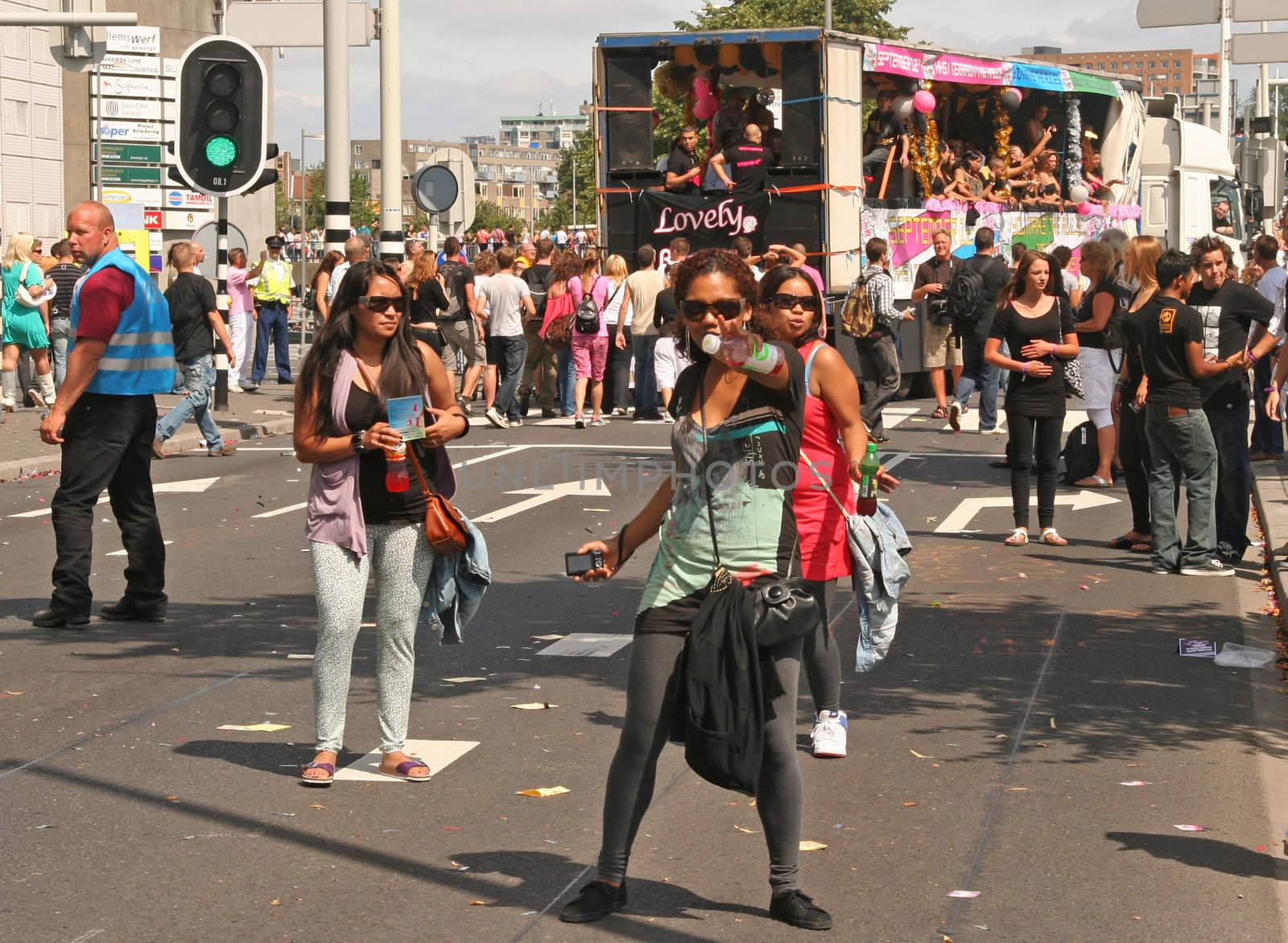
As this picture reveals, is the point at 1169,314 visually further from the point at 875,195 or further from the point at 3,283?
the point at 3,283

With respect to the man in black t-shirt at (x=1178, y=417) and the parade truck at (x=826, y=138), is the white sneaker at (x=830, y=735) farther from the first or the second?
the parade truck at (x=826, y=138)

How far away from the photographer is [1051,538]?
11766 mm

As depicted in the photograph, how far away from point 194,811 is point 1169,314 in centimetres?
669

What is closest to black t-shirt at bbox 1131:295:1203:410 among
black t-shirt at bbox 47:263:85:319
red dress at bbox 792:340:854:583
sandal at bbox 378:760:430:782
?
red dress at bbox 792:340:854:583

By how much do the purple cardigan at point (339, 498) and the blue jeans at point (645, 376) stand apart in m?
13.6

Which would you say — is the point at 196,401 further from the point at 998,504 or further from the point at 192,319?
the point at 998,504

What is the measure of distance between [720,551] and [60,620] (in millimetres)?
5318

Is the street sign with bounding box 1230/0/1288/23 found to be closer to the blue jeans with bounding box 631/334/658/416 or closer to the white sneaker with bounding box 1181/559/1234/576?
the white sneaker with bounding box 1181/559/1234/576

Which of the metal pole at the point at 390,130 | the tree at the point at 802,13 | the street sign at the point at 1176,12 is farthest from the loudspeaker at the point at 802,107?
the tree at the point at 802,13

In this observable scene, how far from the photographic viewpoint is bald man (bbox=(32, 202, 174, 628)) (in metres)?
9.10

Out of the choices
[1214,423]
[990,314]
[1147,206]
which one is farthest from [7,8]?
[1214,423]

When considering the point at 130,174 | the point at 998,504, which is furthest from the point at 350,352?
the point at 130,174

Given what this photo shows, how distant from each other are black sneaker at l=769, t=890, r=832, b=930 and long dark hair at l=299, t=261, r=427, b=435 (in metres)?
2.29

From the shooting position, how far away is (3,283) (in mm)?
20891
